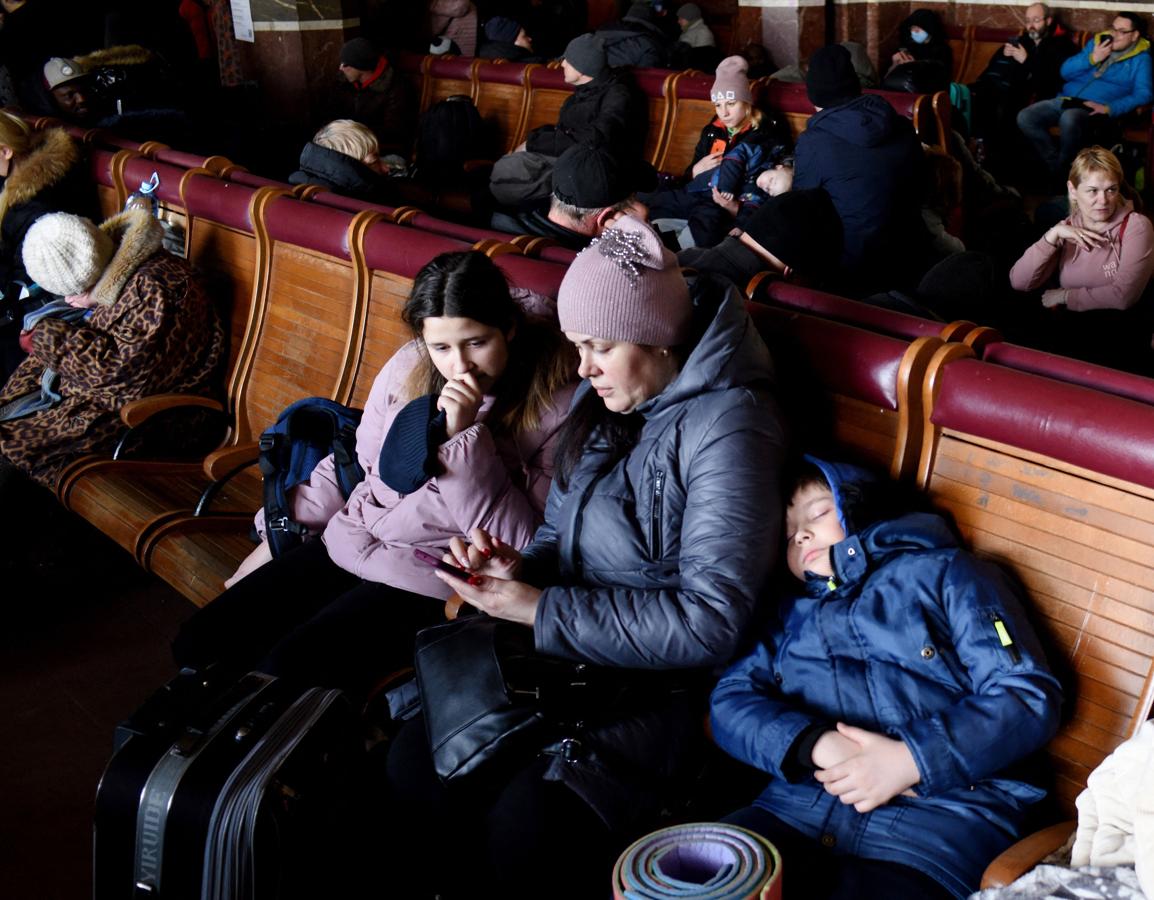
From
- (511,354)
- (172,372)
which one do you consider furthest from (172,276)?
(511,354)

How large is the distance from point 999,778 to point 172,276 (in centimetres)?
302

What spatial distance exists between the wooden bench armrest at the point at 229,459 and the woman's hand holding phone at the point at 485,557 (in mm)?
1336

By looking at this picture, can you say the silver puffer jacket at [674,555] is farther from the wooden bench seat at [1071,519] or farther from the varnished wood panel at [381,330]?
the varnished wood panel at [381,330]

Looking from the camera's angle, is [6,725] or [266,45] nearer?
[6,725]

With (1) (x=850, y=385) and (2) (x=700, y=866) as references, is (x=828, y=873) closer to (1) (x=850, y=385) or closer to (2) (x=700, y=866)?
(2) (x=700, y=866)

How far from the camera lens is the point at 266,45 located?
293 inches

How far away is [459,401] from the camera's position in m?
2.47

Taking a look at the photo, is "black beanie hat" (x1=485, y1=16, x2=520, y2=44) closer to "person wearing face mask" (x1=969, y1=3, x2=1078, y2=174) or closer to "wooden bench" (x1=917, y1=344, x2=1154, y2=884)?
"person wearing face mask" (x1=969, y1=3, x2=1078, y2=174)

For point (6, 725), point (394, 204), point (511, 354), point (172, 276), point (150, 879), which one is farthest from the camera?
point (394, 204)

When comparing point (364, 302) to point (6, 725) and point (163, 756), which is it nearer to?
point (6, 725)

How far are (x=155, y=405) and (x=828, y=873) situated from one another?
2.68 meters

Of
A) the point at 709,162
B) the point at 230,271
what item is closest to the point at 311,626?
the point at 230,271

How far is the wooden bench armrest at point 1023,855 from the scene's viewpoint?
5.19 feet

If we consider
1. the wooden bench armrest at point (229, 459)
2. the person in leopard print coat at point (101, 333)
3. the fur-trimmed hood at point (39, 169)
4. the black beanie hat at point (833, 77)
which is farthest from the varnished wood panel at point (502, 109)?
the wooden bench armrest at point (229, 459)
